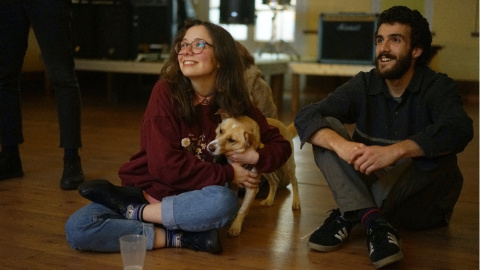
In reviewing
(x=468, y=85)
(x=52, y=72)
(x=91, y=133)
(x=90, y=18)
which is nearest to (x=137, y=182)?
(x=52, y=72)

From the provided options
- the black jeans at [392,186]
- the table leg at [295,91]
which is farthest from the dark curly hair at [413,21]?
the table leg at [295,91]

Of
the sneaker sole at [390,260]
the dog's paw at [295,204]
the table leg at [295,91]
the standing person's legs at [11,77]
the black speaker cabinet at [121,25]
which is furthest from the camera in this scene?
the black speaker cabinet at [121,25]

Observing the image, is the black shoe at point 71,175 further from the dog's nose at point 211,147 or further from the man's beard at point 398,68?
the man's beard at point 398,68

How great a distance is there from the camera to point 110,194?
6.61 feet

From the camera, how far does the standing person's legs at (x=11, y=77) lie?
273 centimetres

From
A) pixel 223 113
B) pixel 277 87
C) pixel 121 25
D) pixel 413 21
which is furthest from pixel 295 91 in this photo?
pixel 223 113

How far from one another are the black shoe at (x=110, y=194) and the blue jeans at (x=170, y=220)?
0.14 ft

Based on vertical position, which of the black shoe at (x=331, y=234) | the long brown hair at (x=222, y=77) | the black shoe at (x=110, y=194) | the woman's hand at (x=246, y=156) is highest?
the long brown hair at (x=222, y=77)

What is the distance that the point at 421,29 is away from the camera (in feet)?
7.08

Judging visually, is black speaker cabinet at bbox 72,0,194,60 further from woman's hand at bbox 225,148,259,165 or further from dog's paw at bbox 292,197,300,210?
woman's hand at bbox 225,148,259,165

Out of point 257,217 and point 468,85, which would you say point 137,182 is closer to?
point 257,217

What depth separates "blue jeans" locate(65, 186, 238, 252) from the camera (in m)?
1.94

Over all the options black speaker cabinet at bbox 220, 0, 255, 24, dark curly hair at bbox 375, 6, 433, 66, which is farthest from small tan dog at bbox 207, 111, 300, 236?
black speaker cabinet at bbox 220, 0, 255, 24

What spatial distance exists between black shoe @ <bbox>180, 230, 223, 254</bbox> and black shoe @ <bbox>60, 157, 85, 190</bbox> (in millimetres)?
936
